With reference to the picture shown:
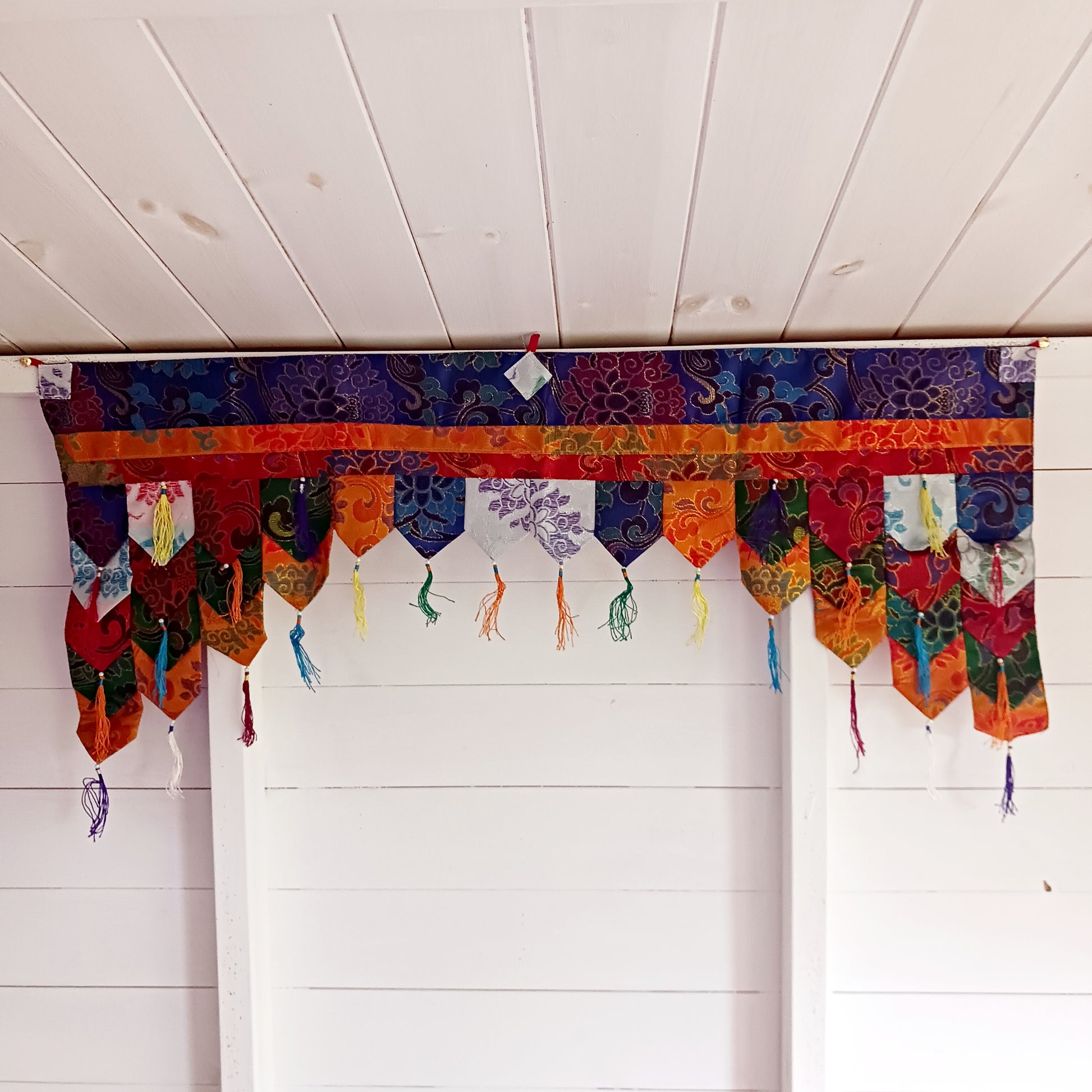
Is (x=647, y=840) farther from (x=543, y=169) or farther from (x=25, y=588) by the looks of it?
(x=25, y=588)

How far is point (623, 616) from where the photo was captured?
132 cm

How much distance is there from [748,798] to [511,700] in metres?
0.42

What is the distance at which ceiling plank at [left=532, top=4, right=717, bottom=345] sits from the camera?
76 centimetres

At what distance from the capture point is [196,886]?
1.35m

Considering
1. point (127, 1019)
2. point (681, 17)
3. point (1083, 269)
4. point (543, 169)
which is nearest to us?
point (681, 17)

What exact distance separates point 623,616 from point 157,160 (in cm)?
89

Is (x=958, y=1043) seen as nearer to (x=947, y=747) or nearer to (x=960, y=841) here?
(x=960, y=841)

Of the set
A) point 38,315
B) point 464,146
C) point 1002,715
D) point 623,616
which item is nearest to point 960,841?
point 1002,715

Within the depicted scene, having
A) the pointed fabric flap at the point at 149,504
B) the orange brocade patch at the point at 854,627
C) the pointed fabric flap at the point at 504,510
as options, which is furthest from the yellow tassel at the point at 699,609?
the pointed fabric flap at the point at 149,504

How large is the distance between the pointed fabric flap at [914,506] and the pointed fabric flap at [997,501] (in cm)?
2

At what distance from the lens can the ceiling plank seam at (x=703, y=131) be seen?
76cm

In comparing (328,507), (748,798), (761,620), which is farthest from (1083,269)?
(328,507)

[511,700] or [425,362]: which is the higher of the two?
[425,362]

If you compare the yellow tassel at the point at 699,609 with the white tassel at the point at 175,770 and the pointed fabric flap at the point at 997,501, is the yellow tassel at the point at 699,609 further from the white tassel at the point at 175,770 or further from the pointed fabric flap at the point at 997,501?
the white tassel at the point at 175,770
